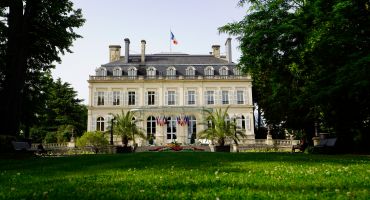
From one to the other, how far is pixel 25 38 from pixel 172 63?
3192 centimetres

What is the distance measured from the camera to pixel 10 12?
16.7 m

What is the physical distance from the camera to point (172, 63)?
48.1 m

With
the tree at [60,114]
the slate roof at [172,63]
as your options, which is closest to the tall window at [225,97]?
the slate roof at [172,63]

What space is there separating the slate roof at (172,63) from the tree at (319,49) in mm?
28509

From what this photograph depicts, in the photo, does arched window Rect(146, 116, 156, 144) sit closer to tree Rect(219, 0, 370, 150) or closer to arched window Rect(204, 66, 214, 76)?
arched window Rect(204, 66, 214, 76)

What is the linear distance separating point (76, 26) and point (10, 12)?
122 inches

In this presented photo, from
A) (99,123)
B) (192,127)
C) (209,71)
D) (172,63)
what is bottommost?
(192,127)

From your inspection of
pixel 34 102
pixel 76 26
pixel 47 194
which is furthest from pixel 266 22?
pixel 34 102

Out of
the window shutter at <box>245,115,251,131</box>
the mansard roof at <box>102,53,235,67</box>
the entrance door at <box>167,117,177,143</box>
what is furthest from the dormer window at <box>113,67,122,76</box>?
the window shutter at <box>245,115,251,131</box>

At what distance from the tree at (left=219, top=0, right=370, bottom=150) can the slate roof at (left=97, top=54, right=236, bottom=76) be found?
28.5m

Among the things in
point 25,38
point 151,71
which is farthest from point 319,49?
point 151,71

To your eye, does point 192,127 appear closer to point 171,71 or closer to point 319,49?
point 171,71

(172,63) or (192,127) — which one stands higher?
(172,63)

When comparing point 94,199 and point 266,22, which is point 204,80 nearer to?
point 266,22
